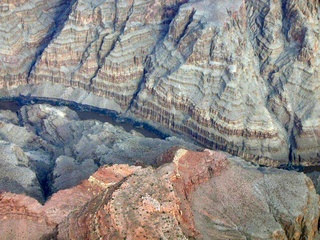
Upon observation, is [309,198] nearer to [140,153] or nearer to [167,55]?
[140,153]

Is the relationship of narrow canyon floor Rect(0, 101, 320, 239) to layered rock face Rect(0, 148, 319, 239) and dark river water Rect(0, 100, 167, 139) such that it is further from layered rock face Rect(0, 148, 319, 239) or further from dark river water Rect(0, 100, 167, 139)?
dark river water Rect(0, 100, 167, 139)

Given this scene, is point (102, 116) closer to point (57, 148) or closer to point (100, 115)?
point (100, 115)

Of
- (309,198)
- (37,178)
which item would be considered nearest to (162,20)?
(37,178)

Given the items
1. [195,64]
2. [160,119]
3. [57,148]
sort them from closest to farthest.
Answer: [57,148]
[195,64]
[160,119]

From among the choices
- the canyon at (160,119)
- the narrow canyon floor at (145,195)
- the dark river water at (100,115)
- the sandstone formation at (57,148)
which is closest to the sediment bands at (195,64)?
the canyon at (160,119)

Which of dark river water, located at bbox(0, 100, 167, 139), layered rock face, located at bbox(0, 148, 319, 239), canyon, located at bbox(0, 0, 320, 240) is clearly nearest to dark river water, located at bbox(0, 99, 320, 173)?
dark river water, located at bbox(0, 100, 167, 139)

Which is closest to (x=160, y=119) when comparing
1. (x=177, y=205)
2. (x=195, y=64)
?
(x=195, y=64)
